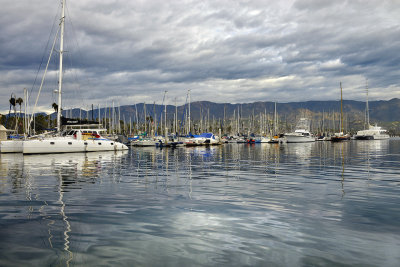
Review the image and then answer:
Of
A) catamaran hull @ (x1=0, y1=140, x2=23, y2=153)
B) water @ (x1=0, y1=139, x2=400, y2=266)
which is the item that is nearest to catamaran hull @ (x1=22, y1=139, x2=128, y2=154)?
catamaran hull @ (x1=0, y1=140, x2=23, y2=153)

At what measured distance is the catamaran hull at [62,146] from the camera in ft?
131

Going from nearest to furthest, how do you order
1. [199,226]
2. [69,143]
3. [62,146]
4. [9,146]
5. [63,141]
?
[199,226]
[62,146]
[63,141]
[69,143]
[9,146]

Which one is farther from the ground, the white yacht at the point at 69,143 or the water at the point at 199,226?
the white yacht at the point at 69,143

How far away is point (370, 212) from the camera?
33.2 ft

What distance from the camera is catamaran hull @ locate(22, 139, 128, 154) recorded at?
39.8 meters

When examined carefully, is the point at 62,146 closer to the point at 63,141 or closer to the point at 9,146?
the point at 63,141

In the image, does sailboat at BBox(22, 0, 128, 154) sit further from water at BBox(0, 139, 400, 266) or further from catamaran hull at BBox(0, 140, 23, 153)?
water at BBox(0, 139, 400, 266)

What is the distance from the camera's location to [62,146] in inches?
1647

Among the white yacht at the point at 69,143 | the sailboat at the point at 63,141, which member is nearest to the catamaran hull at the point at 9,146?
the sailboat at the point at 63,141

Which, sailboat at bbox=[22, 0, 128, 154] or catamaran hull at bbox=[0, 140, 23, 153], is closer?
sailboat at bbox=[22, 0, 128, 154]

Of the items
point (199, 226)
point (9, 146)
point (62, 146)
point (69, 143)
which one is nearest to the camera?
point (199, 226)

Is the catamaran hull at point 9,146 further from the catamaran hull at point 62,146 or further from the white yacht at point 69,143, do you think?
the catamaran hull at point 62,146

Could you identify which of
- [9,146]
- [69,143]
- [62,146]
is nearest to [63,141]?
[62,146]

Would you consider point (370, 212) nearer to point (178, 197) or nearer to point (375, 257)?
point (375, 257)
